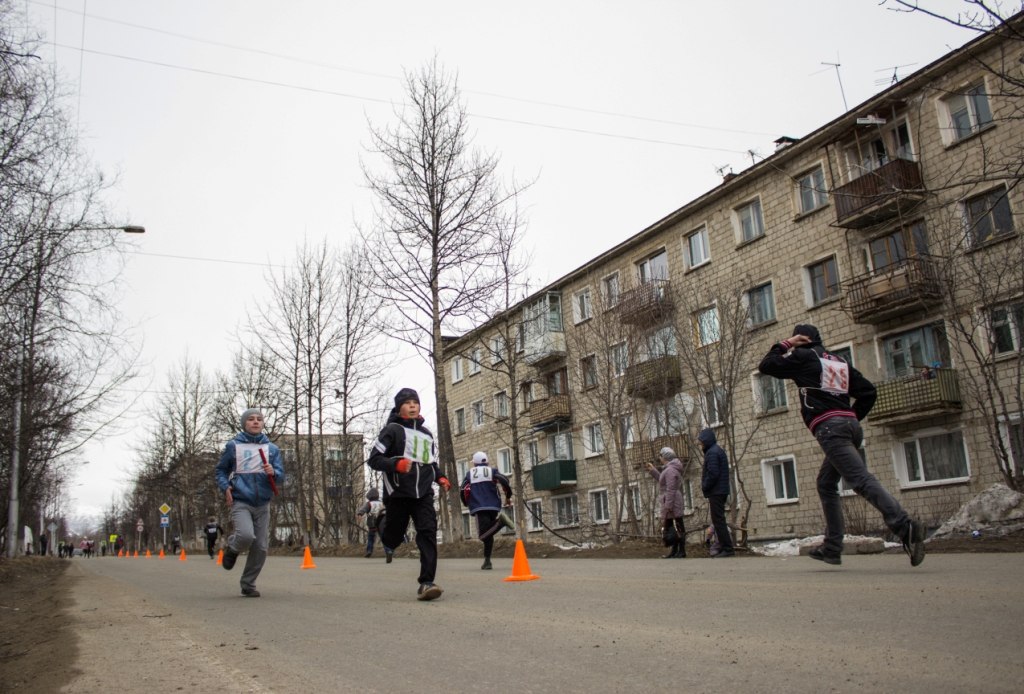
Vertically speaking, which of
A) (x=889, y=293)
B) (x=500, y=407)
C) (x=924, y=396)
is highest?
(x=500, y=407)

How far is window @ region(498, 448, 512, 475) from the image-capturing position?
48.3 meters

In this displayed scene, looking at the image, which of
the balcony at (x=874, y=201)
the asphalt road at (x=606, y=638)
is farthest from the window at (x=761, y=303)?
the asphalt road at (x=606, y=638)

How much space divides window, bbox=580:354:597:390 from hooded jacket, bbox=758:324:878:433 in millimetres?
17783

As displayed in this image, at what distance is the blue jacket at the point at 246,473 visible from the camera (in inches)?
370

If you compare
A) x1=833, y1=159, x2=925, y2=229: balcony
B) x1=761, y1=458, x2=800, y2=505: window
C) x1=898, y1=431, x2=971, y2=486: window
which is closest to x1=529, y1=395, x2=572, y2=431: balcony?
x1=761, y1=458, x2=800, y2=505: window

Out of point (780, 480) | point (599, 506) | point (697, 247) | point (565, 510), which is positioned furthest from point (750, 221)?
point (565, 510)

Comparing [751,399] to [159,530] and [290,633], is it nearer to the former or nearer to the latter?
[290,633]

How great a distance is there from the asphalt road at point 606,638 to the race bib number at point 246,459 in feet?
4.79

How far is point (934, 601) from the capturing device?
5.73 metres

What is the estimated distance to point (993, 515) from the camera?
13258mm

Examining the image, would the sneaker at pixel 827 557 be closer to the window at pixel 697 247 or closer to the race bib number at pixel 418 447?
the race bib number at pixel 418 447

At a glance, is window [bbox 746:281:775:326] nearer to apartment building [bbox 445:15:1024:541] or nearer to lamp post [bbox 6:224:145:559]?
apartment building [bbox 445:15:1024:541]

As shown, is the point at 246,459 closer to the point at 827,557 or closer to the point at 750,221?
the point at 827,557

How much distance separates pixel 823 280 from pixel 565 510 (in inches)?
744
